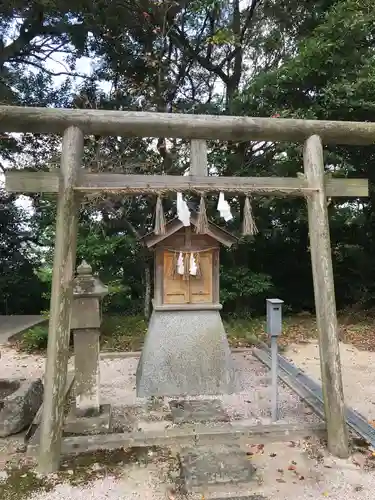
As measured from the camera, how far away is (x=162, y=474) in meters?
3.44

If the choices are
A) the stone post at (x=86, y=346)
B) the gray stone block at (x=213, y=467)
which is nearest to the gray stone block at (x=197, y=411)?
the gray stone block at (x=213, y=467)

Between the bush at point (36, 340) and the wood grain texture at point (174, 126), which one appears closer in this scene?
the wood grain texture at point (174, 126)

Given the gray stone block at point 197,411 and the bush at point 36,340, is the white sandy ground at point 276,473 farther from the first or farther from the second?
the bush at point 36,340

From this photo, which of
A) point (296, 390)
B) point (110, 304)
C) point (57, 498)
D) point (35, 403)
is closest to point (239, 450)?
point (57, 498)

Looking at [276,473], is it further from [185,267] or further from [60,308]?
[185,267]

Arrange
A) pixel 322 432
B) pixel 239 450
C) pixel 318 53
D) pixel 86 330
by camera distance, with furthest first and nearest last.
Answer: pixel 318 53 → pixel 86 330 → pixel 322 432 → pixel 239 450

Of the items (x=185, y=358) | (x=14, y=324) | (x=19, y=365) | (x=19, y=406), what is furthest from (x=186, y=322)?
(x=14, y=324)

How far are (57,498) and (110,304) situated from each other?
287 inches

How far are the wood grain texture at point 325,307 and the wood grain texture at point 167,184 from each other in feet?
0.54

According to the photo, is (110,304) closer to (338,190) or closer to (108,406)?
(108,406)

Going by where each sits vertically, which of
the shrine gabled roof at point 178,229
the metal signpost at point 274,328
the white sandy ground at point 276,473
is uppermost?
the shrine gabled roof at point 178,229

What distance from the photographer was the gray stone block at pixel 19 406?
4.13 m

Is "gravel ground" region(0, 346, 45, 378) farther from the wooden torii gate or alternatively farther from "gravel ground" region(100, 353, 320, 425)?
the wooden torii gate

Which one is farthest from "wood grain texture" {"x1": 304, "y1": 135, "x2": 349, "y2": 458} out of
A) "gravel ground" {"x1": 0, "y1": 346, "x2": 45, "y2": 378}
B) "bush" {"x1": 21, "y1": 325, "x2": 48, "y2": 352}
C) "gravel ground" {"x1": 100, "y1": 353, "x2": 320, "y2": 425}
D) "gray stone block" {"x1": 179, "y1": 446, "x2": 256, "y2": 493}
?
"bush" {"x1": 21, "y1": 325, "x2": 48, "y2": 352}
